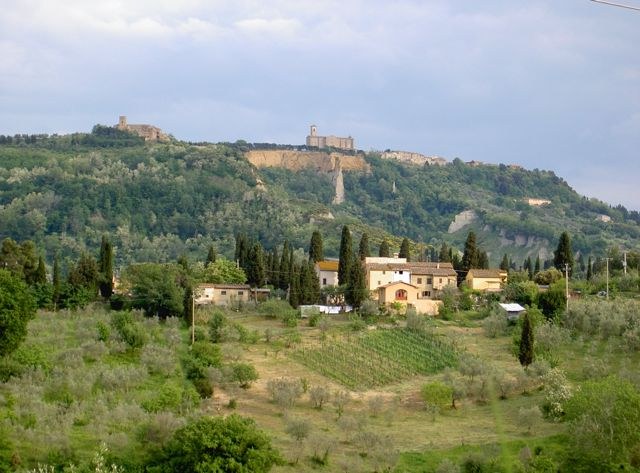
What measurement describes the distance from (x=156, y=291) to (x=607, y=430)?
27.0 metres

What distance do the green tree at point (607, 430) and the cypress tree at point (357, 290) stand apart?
78.3 feet

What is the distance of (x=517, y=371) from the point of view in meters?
40.5

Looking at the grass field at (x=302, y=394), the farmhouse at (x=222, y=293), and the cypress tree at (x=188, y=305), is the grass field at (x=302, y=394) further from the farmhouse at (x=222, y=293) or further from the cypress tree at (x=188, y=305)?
the farmhouse at (x=222, y=293)

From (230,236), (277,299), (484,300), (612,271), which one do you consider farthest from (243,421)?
(230,236)

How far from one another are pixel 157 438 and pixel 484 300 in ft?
99.6

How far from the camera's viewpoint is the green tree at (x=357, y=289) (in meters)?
52.9

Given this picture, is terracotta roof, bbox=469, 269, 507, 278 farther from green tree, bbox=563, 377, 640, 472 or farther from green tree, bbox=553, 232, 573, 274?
green tree, bbox=563, 377, 640, 472

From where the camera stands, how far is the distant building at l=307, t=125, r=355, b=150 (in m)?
179

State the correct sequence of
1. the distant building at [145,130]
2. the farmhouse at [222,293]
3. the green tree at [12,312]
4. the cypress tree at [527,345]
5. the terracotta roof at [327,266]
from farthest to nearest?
the distant building at [145,130], the terracotta roof at [327,266], the farmhouse at [222,293], the cypress tree at [527,345], the green tree at [12,312]

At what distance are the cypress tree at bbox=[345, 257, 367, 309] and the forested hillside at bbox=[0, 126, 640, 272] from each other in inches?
1575

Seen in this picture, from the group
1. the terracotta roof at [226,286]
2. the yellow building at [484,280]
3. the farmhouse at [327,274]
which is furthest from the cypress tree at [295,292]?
the yellow building at [484,280]

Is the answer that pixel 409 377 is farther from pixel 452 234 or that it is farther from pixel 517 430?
pixel 452 234

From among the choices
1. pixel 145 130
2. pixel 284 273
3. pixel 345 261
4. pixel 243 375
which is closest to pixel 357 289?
pixel 345 261

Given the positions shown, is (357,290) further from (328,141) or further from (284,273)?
(328,141)
